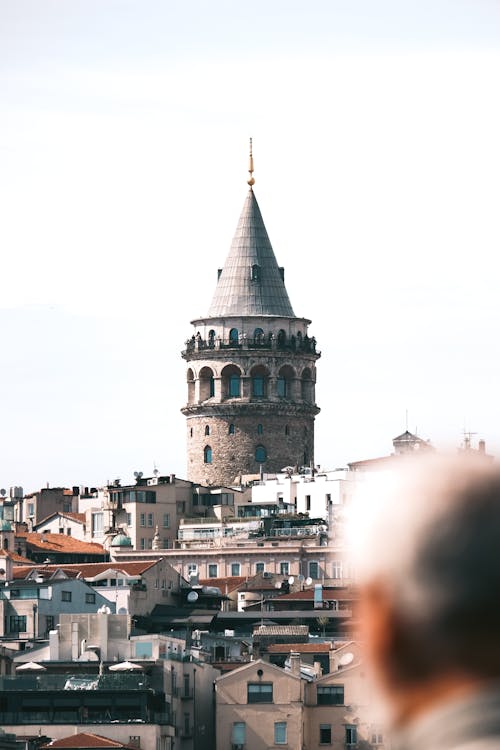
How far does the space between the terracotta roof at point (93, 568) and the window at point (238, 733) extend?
97.2 ft

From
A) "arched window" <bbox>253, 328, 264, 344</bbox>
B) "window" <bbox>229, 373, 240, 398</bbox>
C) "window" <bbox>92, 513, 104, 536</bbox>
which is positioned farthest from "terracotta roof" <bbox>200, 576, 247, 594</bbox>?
"arched window" <bbox>253, 328, 264, 344</bbox>

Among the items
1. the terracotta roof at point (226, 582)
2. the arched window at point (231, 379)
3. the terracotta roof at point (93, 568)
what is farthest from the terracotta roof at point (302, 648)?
the arched window at point (231, 379)

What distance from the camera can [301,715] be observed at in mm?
101062

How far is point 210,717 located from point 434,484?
101m

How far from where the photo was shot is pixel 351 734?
4050 inches

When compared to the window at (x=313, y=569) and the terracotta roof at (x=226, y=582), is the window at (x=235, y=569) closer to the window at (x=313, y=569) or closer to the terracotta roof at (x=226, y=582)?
the window at (x=313, y=569)

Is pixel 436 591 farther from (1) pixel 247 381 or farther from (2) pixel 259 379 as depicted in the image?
(2) pixel 259 379

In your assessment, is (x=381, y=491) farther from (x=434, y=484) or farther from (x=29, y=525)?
(x=29, y=525)

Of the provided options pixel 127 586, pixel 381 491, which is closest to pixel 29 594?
pixel 127 586

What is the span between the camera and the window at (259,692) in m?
101

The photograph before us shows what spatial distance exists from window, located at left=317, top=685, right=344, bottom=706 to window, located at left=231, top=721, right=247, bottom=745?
333cm

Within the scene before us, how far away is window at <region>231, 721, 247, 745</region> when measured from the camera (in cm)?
10100

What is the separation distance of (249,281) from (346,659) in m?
66.7

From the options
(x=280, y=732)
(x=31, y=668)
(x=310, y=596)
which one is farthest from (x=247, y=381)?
(x=280, y=732)
